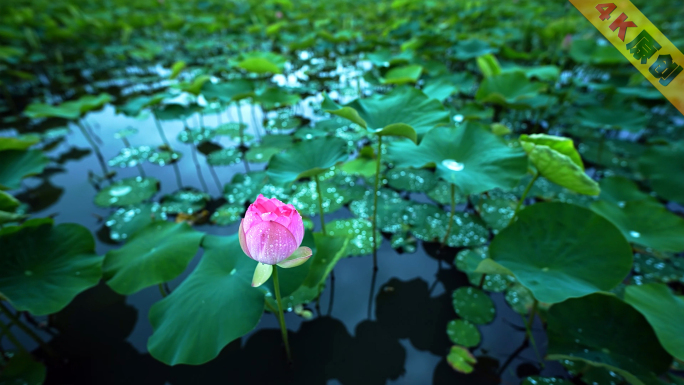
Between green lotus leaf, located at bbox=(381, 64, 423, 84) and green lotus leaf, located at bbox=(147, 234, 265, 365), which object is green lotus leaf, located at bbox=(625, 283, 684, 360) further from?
green lotus leaf, located at bbox=(381, 64, 423, 84)

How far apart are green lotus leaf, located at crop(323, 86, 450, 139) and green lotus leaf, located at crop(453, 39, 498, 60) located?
1707mm

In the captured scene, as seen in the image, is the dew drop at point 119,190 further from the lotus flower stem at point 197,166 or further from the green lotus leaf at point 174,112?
the green lotus leaf at point 174,112

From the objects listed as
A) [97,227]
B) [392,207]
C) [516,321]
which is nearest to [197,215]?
[97,227]

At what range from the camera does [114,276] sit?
0.91m

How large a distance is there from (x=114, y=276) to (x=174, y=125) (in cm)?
197

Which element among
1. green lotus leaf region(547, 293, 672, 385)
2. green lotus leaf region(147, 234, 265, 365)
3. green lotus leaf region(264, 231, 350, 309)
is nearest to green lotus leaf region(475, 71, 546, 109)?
green lotus leaf region(547, 293, 672, 385)

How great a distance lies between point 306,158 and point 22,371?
116cm

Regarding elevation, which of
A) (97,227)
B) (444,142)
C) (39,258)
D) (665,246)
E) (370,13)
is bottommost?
(97,227)

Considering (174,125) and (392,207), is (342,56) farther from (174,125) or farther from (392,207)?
(392,207)

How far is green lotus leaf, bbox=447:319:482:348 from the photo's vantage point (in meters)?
1.00

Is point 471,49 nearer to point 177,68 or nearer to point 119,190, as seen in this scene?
point 177,68

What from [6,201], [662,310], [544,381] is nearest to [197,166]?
[6,201]

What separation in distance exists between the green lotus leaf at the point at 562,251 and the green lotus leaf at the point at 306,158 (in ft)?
2.11

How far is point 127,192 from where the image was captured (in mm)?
1657
